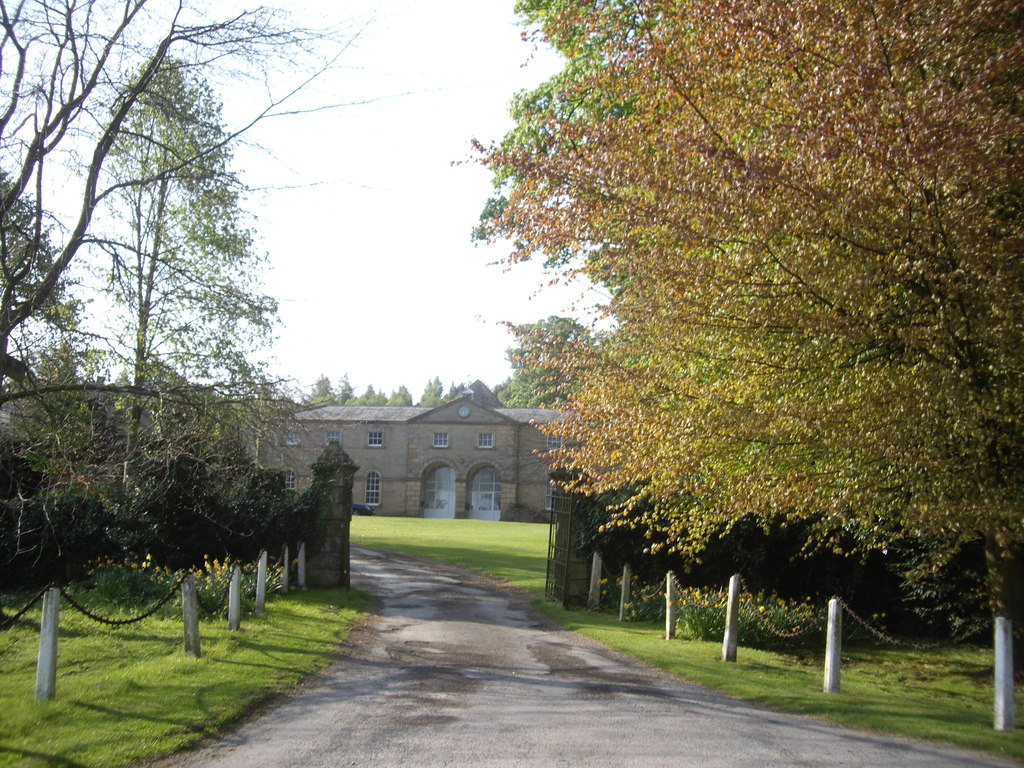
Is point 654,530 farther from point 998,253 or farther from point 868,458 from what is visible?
point 998,253

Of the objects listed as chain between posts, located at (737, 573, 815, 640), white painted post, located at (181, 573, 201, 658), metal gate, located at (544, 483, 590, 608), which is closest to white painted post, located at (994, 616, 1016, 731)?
chain between posts, located at (737, 573, 815, 640)

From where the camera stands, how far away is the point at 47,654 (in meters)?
7.23

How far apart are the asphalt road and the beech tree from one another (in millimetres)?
2231

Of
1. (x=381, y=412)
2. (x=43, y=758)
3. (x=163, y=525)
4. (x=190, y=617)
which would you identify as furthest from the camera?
(x=381, y=412)

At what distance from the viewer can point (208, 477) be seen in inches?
659

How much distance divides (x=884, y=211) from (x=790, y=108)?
60.4 inches

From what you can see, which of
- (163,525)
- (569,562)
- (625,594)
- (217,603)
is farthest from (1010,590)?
(163,525)

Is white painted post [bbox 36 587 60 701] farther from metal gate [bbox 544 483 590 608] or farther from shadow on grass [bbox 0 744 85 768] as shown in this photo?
metal gate [bbox 544 483 590 608]

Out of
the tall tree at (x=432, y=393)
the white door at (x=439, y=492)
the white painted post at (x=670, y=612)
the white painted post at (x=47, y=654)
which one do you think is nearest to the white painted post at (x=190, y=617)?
the white painted post at (x=47, y=654)

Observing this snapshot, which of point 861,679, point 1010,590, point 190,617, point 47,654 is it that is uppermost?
point 1010,590

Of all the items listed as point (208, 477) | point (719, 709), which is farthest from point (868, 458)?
point (208, 477)

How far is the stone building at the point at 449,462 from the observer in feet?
198

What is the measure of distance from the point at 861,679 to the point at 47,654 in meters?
8.71

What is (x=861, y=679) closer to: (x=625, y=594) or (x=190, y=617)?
(x=625, y=594)
